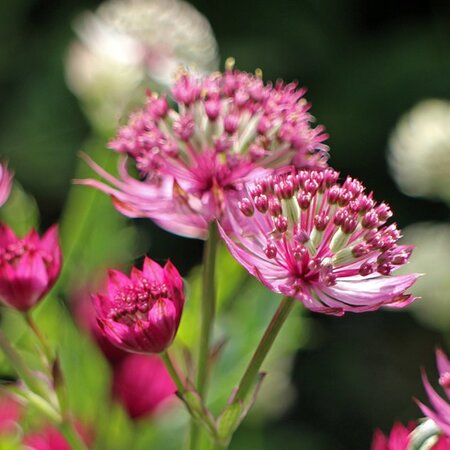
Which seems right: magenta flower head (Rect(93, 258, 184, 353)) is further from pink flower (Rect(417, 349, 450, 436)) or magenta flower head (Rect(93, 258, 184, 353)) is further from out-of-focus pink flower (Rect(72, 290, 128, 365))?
out-of-focus pink flower (Rect(72, 290, 128, 365))

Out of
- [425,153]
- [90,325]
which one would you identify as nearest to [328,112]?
[425,153]

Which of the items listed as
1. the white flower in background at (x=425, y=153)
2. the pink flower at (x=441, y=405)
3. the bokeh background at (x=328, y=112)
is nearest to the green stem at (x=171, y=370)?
the pink flower at (x=441, y=405)

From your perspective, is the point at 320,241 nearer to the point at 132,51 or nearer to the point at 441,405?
the point at 441,405

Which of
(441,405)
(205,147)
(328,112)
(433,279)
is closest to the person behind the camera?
(441,405)

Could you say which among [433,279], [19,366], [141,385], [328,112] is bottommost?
[328,112]

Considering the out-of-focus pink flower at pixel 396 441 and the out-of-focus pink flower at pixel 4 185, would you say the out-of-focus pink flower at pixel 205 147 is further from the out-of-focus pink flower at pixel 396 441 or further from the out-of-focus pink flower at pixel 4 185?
the out-of-focus pink flower at pixel 396 441

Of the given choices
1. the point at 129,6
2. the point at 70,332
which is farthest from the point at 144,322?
the point at 129,6

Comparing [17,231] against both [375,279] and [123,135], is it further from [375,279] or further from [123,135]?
[375,279]
